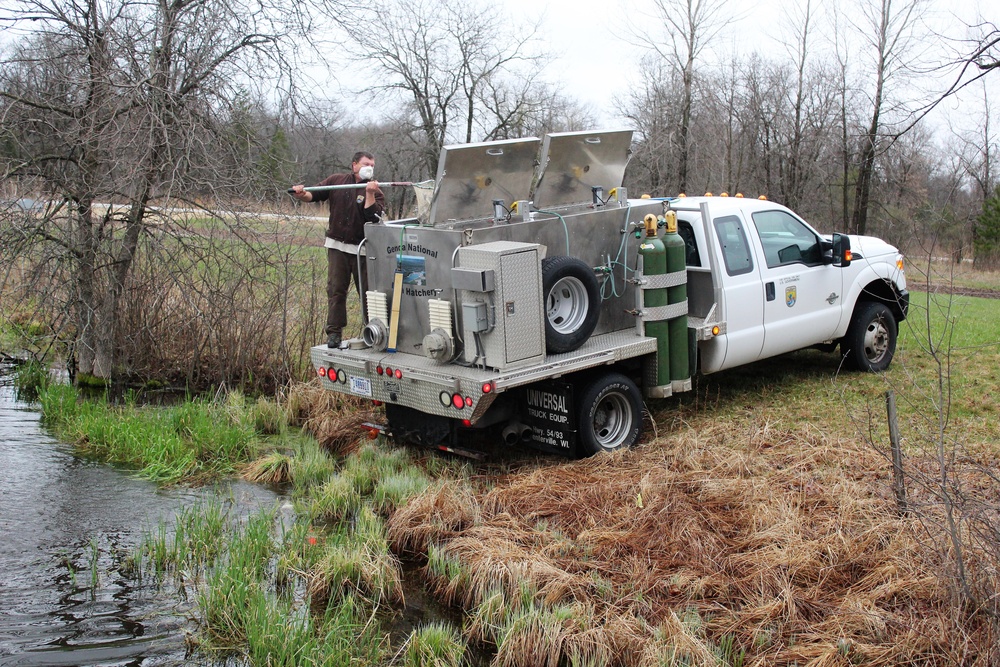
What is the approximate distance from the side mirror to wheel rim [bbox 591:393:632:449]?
9.73ft

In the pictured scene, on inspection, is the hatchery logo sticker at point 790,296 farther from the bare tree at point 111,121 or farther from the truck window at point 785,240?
the bare tree at point 111,121

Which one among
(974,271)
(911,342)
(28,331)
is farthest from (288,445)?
(974,271)

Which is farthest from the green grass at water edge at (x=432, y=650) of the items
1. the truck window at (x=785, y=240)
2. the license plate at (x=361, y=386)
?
the truck window at (x=785, y=240)

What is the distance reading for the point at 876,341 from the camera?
34.0 ft

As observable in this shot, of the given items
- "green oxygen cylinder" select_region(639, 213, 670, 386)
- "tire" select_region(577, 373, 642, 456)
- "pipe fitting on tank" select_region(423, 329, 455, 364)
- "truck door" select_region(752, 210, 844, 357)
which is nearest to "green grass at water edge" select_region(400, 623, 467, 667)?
"pipe fitting on tank" select_region(423, 329, 455, 364)

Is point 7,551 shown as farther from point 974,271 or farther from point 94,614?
point 974,271

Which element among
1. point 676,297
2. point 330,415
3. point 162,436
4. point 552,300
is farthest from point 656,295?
point 162,436

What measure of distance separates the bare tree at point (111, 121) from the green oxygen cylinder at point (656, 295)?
4.19 m

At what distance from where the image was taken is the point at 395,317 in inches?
313

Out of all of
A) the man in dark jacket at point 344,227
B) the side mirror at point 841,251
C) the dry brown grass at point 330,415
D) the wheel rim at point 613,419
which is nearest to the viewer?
the wheel rim at point 613,419

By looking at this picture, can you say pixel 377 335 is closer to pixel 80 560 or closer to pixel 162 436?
pixel 162 436

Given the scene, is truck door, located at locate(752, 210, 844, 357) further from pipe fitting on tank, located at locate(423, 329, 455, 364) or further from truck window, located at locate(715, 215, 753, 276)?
pipe fitting on tank, located at locate(423, 329, 455, 364)

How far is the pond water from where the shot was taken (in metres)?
5.32

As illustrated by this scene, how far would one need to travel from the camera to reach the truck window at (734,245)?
889 centimetres
